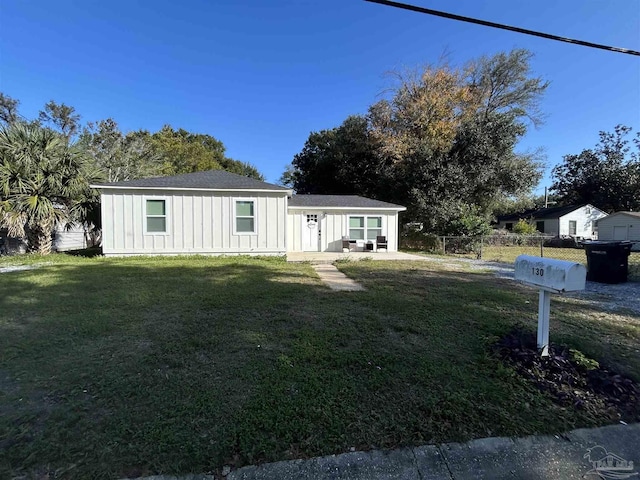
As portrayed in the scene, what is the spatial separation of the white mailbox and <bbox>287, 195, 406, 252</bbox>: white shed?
1120 cm

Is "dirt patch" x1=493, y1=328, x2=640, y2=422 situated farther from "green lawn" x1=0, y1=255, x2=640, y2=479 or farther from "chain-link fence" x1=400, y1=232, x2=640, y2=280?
"chain-link fence" x1=400, y1=232, x2=640, y2=280

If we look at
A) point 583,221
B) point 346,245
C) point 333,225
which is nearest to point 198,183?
point 333,225

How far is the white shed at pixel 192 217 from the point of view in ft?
36.1

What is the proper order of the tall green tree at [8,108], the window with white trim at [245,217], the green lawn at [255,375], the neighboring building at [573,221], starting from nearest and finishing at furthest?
the green lawn at [255,375] → the window with white trim at [245,217] → the tall green tree at [8,108] → the neighboring building at [573,221]

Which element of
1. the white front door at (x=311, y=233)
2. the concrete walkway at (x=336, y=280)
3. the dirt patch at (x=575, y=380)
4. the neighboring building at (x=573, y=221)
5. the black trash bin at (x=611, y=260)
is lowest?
the dirt patch at (x=575, y=380)

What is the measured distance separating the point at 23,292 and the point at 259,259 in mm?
6188

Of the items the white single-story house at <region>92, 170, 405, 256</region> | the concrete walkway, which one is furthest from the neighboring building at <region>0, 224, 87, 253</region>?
the concrete walkway

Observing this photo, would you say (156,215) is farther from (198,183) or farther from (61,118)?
(61,118)

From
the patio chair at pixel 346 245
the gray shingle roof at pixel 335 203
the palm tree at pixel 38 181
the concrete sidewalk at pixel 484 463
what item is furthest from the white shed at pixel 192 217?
the concrete sidewalk at pixel 484 463

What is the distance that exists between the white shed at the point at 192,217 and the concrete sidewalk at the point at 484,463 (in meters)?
10.3

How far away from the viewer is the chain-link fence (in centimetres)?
1280

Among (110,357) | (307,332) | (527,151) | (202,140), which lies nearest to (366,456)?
(307,332)

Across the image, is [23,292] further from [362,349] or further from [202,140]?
[202,140]

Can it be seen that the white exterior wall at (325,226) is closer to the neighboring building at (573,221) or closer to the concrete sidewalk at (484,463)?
the concrete sidewalk at (484,463)
